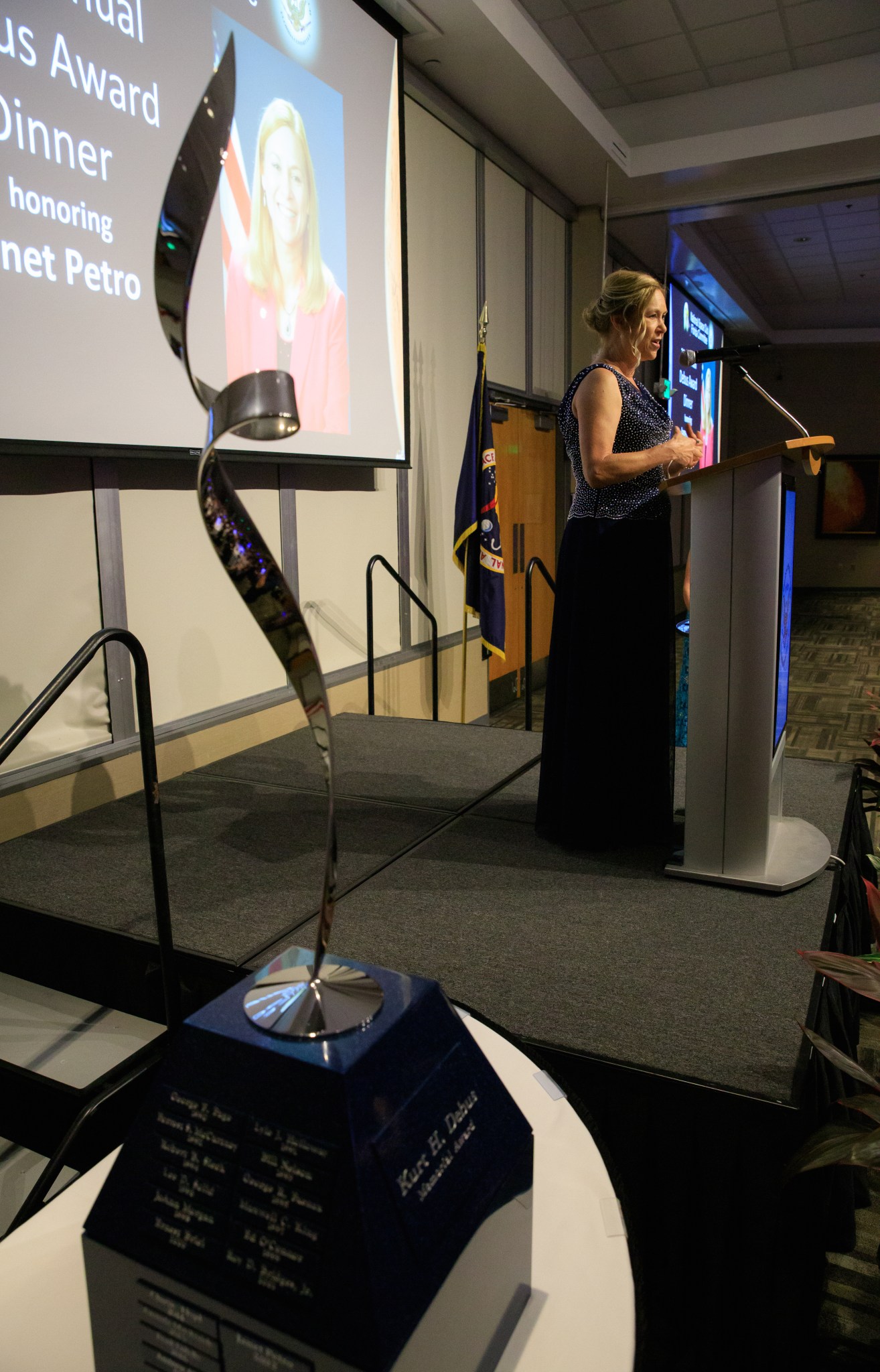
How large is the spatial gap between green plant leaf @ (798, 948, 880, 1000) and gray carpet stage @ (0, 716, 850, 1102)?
21 cm

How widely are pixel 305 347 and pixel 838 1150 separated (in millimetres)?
3051

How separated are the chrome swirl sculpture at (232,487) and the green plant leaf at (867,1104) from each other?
0.77m

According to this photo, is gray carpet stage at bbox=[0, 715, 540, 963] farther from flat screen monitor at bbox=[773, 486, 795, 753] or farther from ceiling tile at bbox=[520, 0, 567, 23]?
ceiling tile at bbox=[520, 0, 567, 23]

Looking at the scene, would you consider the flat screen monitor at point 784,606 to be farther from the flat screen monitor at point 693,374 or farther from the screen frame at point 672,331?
the flat screen monitor at point 693,374

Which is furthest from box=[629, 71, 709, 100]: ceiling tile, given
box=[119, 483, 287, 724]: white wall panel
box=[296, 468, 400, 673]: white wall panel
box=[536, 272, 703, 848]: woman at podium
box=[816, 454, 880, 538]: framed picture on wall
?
box=[816, 454, 880, 538]: framed picture on wall

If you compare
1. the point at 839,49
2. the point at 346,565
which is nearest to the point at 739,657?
the point at 346,565

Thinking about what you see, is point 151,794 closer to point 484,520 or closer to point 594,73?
point 484,520

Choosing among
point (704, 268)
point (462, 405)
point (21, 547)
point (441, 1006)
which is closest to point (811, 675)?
point (462, 405)

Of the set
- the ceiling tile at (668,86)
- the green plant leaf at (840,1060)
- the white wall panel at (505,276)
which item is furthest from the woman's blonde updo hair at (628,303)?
the ceiling tile at (668,86)

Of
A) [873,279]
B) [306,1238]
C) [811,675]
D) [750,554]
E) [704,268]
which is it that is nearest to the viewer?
[306,1238]

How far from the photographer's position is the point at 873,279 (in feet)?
31.3

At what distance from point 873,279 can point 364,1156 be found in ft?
35.9

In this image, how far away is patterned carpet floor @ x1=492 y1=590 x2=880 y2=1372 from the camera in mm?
1398

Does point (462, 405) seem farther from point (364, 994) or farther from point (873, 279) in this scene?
point (873, 279)
